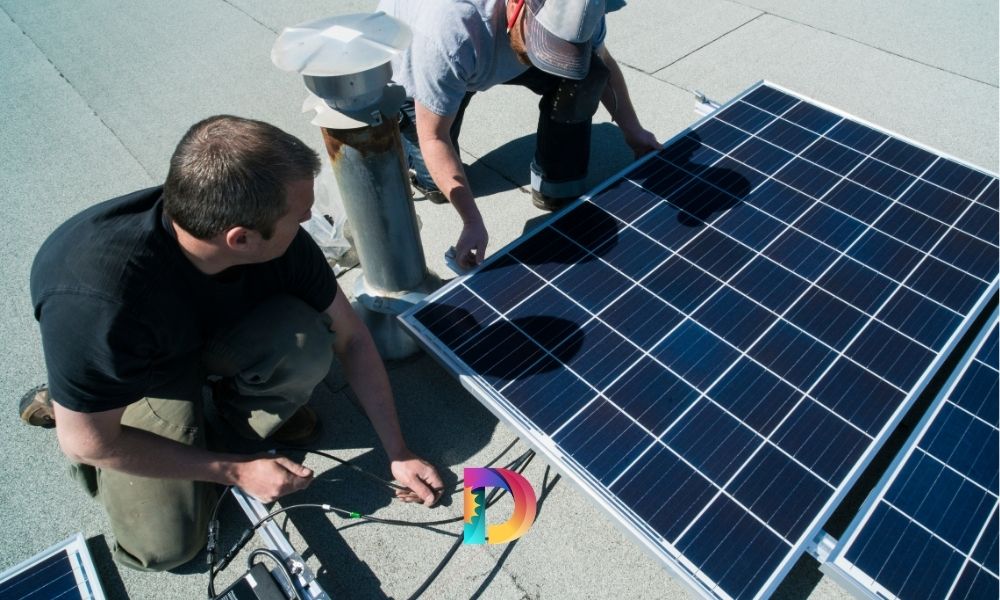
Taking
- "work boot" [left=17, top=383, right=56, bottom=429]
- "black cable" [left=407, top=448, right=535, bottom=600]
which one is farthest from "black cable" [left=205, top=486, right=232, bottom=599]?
"work boot" [left=17, top=383, right=56, bottom=429]

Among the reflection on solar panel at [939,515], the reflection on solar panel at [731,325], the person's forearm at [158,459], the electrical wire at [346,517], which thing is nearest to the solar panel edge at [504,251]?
the reflection on solar panel at [731,325]

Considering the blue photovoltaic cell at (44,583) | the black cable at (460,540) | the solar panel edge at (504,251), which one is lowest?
the black cable at (460,540)

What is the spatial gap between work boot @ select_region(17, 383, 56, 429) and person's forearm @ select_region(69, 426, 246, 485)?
0.89m

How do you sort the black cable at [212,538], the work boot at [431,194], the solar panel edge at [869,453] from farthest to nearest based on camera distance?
the work boot at [431,194]
the black cable at [212,538]
the solar panel edge at [869,453]

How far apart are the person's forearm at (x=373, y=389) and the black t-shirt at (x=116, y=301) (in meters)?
0.62

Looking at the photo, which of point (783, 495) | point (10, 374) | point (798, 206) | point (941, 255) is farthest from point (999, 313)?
point (10, 374)

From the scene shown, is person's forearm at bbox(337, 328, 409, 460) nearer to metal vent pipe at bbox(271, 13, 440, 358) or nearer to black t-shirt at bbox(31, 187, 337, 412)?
metal vent pipe at bbox(271, 13, 440, 358)

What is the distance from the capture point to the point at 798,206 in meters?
3.38

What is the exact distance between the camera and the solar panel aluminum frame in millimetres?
2414

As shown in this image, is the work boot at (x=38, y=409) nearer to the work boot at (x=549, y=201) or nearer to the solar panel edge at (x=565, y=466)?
the solar panel edge at (x=565, y=466)

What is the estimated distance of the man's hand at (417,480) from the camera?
2.74 m

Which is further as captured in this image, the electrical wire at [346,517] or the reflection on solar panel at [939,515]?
the electrical wire at [346,517]

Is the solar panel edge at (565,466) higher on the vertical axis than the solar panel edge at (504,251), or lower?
lower

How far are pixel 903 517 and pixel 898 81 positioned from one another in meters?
4.11
